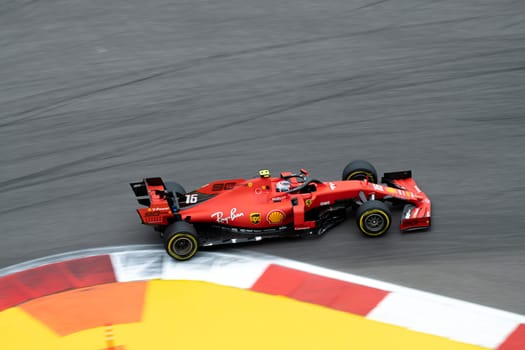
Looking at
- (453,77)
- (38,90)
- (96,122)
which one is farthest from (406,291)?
(38,90)

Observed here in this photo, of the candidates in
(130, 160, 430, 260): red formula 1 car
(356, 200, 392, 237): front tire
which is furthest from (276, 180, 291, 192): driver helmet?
(356, 200, 392, 237): front tire

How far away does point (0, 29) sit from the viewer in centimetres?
1933

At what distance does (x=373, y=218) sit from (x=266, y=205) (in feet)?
5.28

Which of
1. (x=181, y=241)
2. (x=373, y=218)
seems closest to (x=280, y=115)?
(x=373, y=218)

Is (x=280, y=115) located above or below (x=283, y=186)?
Answer: above

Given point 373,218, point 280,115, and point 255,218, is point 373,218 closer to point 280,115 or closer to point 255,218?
point 255,218

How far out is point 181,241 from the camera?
1027cm

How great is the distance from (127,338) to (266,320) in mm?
1804

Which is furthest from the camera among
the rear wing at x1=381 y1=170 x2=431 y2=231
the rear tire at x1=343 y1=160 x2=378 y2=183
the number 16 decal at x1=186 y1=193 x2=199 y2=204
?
the rear tire at x1=343 y1=160 x2=378 y2=183

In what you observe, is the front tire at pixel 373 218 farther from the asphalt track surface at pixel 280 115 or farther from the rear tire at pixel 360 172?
the rear tire at pixel 360 172

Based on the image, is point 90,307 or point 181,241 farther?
point 181,241

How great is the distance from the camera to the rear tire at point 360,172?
11.4 metres

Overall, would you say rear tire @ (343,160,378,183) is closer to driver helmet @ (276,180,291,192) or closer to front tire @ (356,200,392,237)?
front tire @ (356,200,392,237)

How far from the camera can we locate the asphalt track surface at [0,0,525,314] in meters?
10.6
